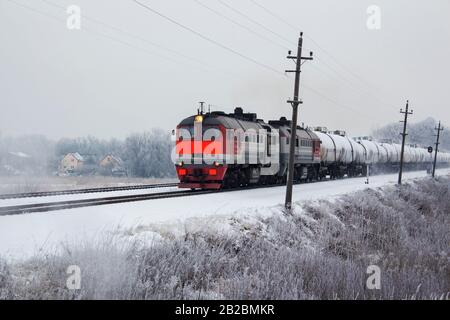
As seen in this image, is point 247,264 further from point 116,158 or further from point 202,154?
point 116,158

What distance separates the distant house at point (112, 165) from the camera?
3132 inches

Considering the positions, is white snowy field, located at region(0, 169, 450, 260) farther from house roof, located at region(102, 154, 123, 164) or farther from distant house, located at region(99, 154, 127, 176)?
house roof, located at region(102, 154, 123, 164)

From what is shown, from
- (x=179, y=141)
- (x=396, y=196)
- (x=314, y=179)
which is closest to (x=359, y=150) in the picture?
(x=314, y=179)

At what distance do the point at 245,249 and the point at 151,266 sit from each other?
3.58m

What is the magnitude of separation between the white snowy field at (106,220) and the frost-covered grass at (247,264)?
35 centimetres

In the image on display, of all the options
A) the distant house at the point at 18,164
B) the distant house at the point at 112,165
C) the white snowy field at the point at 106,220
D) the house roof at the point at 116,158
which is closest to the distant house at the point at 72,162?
the distant house at the point at 112,165

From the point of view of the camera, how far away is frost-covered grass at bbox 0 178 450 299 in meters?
6.86

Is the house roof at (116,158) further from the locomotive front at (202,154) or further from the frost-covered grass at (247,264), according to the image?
the frost-covered grass at (247,264)

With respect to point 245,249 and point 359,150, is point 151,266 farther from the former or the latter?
point 359,150

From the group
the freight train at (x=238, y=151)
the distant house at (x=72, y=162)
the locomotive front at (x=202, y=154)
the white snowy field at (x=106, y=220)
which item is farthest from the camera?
the distant house at (x=72, y=162)

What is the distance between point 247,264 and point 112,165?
244 ft

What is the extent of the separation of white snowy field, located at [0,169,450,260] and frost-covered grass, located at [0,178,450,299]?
355 mm

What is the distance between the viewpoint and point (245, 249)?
11086 millimetres

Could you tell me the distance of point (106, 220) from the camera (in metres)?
10.7
